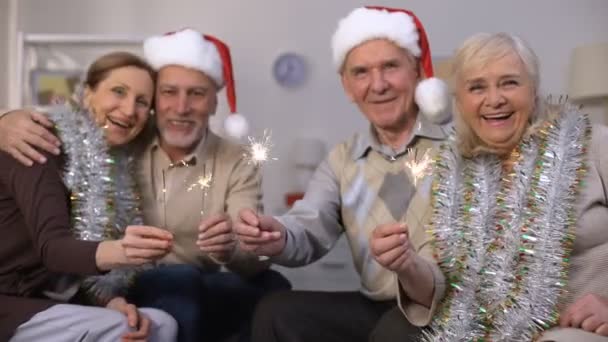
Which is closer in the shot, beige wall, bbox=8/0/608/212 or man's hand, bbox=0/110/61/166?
man's hand, bbox=0/110/61/166

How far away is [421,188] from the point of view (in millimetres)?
1592

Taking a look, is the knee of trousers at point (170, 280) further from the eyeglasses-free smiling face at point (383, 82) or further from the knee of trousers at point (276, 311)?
the eyeglasses-free smiling face at point (383, 82)

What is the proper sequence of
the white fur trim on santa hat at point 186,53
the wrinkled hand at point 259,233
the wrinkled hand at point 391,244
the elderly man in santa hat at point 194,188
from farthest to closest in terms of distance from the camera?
the white fur trim on santa hat at point 186,53 < the elderly man in santa hat at point 194,188 < the wrinkled hand at point 259,233 < the wrinkled hand at point 391,244

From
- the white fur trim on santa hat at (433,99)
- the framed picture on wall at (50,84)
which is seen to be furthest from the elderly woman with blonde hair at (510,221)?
the framed picture on wall at (50,84)

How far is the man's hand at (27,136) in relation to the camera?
4.92ft

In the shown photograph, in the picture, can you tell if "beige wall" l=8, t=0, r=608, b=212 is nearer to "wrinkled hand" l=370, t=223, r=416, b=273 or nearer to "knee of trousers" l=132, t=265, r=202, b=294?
"knee of trousers" l=132, t=265, r=202, b=294

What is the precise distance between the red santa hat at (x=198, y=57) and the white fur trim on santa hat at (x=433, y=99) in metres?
0.53

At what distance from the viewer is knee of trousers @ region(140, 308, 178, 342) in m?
1.52

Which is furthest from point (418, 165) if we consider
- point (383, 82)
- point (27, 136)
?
point (27, 136)

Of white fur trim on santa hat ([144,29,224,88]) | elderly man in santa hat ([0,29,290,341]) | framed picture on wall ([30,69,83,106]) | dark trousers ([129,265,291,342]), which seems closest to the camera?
dark trousers ([129,265,291,342])

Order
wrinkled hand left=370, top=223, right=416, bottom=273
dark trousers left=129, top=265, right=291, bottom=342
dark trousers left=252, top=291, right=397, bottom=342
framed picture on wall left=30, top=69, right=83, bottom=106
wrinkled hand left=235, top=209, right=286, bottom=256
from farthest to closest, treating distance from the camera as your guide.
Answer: framed picture on wall left=30, top=69, right=83, bottom=106 < dark trousers left=129, top=265, right=291, bottom=342 < dark trousers left=252, top=291, right=397, bottom=342 < wrinkled hand left=235, top=209, right=286, bottom=256 < wrinkled hand left=370, top=223, right=416, bottom=273

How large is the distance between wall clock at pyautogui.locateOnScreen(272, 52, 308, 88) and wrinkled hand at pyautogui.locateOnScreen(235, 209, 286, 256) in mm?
1653

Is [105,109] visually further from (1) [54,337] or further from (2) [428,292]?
(2) [428,292]

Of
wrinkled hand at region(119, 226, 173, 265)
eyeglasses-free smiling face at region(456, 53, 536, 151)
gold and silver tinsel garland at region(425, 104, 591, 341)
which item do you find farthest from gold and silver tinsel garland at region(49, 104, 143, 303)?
eyeglasses-free smiling face at region(456, 53, 536, 151)
